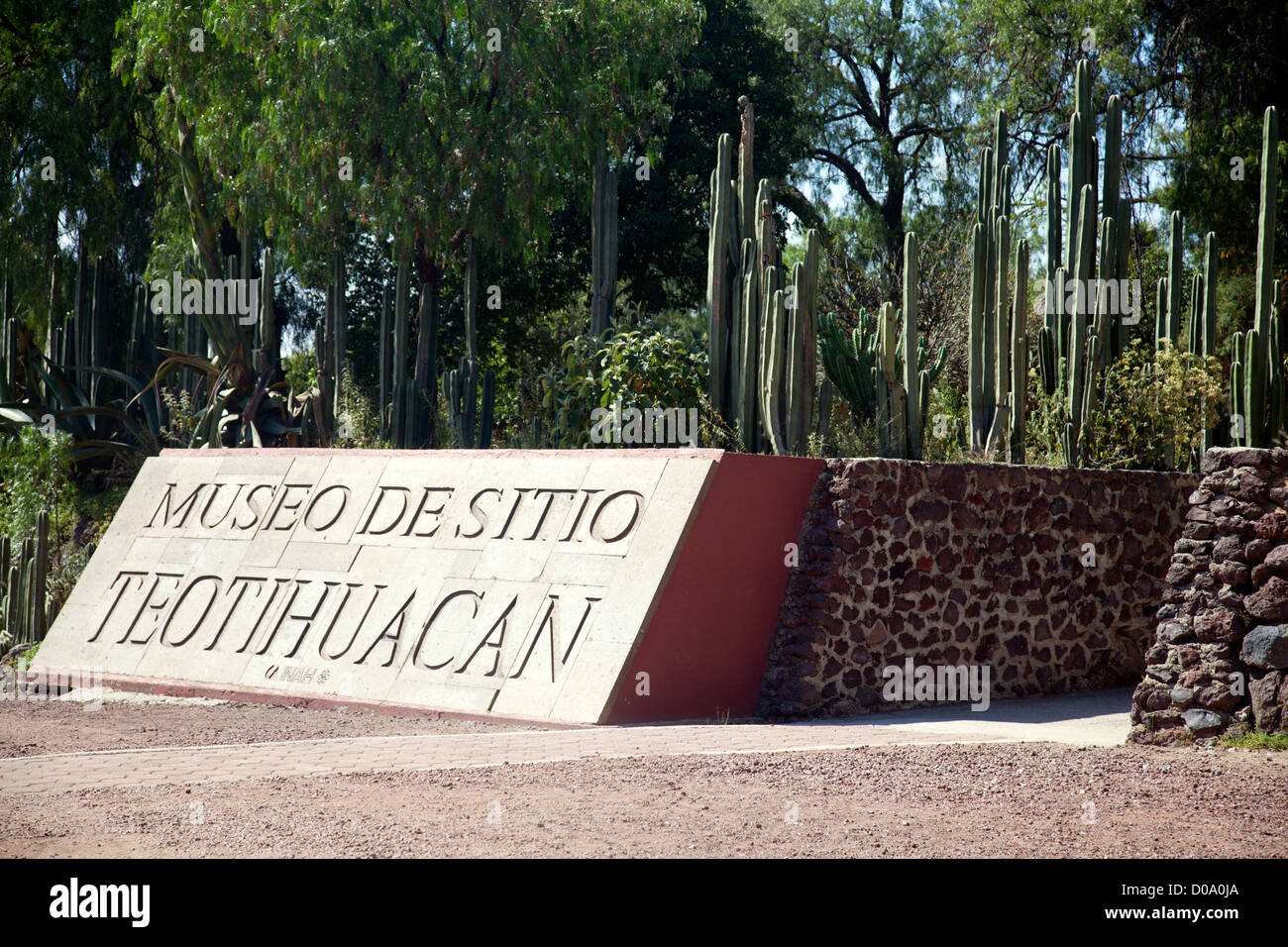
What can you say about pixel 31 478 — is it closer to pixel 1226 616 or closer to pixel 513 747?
pixel 513 747

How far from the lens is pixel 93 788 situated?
19.9 feet

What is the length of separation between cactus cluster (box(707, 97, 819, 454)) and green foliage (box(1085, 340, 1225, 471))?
2985 millimetres

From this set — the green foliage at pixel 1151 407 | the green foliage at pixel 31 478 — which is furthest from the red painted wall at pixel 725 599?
the green foliage at pixel 31 478

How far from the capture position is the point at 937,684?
988cm

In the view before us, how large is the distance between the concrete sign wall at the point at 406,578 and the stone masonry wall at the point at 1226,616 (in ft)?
8.90

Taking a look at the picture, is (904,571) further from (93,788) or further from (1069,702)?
(93,788)

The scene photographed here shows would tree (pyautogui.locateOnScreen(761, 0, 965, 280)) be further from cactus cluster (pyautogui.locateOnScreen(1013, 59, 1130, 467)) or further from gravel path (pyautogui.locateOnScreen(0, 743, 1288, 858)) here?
gravel path (pyautogui.locateOnScreen(0, 743, 1288, 858))

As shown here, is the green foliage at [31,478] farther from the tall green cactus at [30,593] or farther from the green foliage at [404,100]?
the green foliage at [404,100]

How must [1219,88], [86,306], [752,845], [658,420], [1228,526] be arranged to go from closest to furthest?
[752,845], [1228,526], [658,420], [1219,88], [86,306]

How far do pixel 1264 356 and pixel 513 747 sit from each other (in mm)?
7356

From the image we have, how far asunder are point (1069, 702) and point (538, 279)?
14.3m

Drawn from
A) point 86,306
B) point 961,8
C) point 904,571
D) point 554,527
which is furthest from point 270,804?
point 961,8

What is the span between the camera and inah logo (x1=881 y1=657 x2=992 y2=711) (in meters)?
9.62

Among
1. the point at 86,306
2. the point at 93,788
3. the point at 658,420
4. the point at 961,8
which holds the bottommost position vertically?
the point at 93,788
